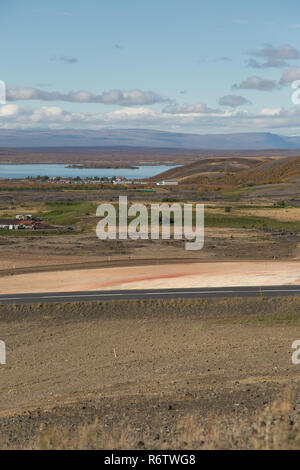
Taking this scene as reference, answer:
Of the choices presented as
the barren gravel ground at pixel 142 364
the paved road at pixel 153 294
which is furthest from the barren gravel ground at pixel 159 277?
the barren gravel ground at pixel 142 364

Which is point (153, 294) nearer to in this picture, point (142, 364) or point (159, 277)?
point (159, 277)

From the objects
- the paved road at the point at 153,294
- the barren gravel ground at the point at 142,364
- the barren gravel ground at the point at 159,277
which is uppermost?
the barren gravel ground at the point at 159,277

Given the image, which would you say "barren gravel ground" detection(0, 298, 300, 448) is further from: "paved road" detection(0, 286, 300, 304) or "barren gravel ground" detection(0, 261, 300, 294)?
"barren gravel ground" detection(0, 261, 300, 294)

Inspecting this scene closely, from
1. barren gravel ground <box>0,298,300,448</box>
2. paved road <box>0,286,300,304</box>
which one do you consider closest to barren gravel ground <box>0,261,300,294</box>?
paved road <box>0,286,300,304</box>

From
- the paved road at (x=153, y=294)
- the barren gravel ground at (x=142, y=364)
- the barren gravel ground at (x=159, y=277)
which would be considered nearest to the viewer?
the barren gravel ground at (x=142, y=364)

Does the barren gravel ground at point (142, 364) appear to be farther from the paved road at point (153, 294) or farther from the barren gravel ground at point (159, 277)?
the barren gravel ground at point (159, 277)

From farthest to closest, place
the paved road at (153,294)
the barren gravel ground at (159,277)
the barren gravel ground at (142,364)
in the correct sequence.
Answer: the barren gravel ground at (159,277) < the paved road at (153,294) < the barren gravel ground at (142,364)

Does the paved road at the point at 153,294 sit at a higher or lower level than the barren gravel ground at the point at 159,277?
lower

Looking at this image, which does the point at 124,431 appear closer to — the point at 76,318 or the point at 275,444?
the point at 275,444
